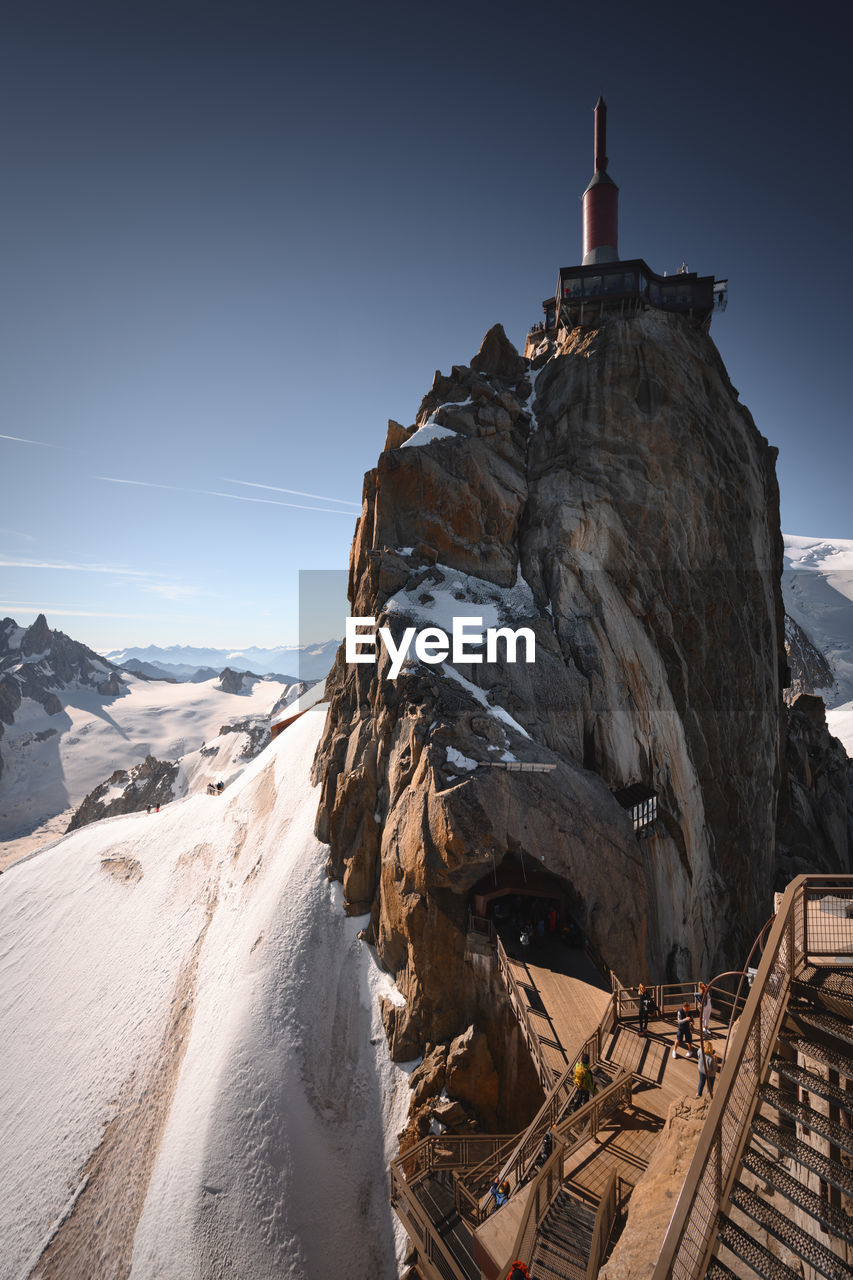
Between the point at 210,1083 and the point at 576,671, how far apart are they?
21.0 meters

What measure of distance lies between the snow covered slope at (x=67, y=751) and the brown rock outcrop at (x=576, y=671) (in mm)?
77127

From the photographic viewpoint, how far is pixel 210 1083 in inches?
777

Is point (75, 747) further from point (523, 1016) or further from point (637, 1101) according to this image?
point (637, 1101)

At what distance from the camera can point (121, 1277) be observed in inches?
649

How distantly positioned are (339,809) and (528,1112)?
514 inches

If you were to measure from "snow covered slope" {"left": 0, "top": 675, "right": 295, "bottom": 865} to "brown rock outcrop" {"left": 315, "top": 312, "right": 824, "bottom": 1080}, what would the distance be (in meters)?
77.1

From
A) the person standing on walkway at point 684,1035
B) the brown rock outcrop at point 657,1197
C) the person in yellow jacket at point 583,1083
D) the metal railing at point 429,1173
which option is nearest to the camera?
the brown rock outcrop at point 657,1197

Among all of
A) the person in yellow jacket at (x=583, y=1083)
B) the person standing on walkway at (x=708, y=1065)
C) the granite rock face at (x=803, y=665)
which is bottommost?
the person in yellow jacket at (x=583, y=1083)

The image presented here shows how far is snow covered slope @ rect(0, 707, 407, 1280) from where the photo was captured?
663 inches

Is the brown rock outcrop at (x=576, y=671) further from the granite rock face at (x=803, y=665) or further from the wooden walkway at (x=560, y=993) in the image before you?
the granite rock face at (x=803, y=665)

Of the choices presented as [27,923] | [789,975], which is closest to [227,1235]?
[789,975]

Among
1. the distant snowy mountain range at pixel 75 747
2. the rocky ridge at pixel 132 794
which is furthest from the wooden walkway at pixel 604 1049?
the rocky ridge at pixel 132 794

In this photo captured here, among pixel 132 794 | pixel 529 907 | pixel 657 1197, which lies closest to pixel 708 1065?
pixel 657 1197

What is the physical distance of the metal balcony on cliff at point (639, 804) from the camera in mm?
24297
